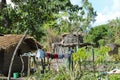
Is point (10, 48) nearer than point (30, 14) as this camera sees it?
Yes

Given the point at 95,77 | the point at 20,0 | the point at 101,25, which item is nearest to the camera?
the point at 95,77

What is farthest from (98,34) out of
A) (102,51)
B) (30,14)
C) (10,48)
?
(102,51)

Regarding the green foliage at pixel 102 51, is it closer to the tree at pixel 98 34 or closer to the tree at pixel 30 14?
the tree at pixel 30 14

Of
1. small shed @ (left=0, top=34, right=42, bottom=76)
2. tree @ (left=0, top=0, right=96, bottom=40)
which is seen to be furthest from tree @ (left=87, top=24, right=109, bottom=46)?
small shed @ (left=0, top=34, right=42, bottom=76)

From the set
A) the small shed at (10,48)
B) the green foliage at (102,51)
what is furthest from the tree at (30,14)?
the green foliage at (102,51)

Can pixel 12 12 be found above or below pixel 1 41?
above

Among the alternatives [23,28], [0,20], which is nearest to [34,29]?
[23,28]

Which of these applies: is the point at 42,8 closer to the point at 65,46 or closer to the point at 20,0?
the point at 20,0

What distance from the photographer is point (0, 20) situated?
30.6 m

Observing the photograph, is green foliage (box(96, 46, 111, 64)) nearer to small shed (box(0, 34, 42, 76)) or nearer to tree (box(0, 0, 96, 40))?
small shed (box(0, 34, 42, 76))

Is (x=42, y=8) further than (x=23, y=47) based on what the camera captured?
Yes

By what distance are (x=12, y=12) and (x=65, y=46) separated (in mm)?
6530

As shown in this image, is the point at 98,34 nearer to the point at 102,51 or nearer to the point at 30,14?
the point at 30,14

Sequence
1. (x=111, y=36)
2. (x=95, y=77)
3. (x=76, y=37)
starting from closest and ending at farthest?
(x=95, y=77)
(x=76, y=37)
(x=111, y=36)
